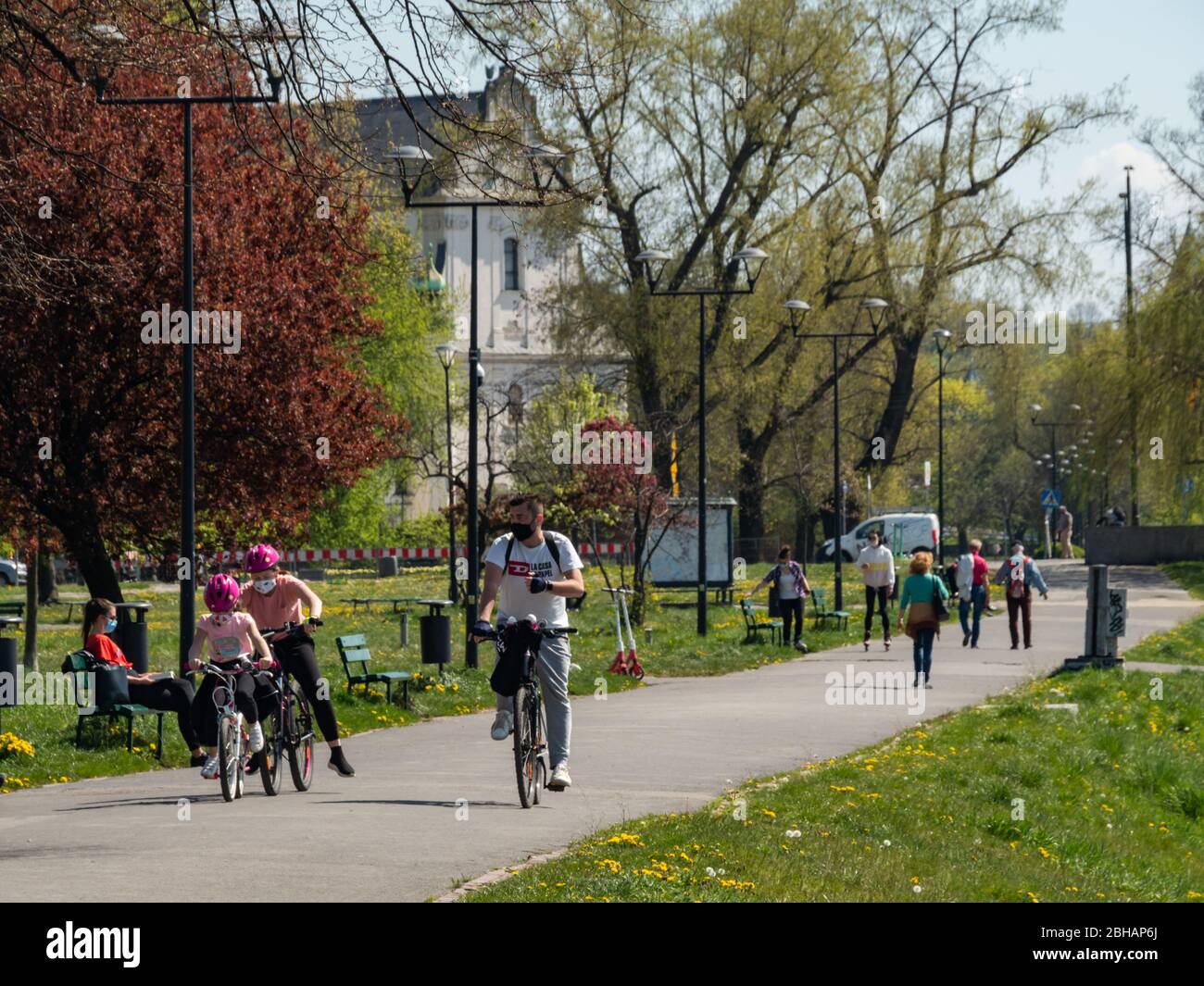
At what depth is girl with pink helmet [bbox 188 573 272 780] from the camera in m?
12.2

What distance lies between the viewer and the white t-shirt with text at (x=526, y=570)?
11.6 m

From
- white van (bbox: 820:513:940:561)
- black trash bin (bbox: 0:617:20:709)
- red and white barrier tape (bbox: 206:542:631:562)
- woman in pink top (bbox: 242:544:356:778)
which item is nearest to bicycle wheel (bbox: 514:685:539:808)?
woman in pink top (bbox: 242:544:356:778)

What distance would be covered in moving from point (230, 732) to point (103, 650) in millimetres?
3871

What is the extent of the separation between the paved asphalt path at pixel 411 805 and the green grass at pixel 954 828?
54 centimetres

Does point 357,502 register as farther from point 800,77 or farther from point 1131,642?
point 1131,642

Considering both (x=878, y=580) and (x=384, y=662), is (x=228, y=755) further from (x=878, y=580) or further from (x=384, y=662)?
(x=878, y=580)

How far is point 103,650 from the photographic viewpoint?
1571cm

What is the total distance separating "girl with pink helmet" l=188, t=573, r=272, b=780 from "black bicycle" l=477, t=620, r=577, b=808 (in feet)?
5.74

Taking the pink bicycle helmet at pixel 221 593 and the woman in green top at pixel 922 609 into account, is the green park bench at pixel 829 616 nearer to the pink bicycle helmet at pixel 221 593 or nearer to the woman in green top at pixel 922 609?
the woman in green top at pixel 922 609

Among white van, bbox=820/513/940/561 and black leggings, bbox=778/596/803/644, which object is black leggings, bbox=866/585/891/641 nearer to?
black leggings, bbox=778/596/803/644
